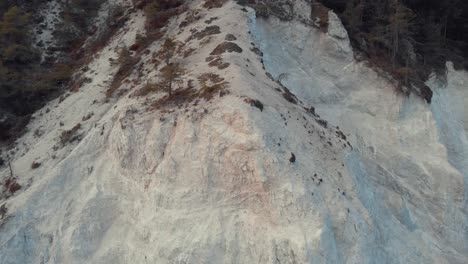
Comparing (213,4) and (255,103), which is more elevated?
(255,103)

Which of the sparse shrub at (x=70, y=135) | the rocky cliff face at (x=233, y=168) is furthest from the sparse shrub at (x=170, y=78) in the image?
the sparse shrub at (x=70, y=135)

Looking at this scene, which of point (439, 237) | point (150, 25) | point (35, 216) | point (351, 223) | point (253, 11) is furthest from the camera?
point (150, 25)

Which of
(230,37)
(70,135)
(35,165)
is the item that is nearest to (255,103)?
(230,37)

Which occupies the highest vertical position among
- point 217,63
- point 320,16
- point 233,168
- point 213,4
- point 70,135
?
point 217,63

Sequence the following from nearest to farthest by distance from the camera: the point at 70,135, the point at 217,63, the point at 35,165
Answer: the point at 217,63 < the point at 35,165 < the point at 70,135

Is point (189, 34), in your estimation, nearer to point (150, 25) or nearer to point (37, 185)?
point (150, 25)

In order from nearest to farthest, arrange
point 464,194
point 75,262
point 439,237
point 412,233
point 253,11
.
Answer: point 75,262
point 412,233
point 439,237
point 464,194
point 253,11

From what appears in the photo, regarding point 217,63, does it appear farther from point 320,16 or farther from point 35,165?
point 320,16

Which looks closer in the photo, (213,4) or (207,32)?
(207,32)

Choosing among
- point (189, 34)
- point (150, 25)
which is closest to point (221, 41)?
point (189, 34)
